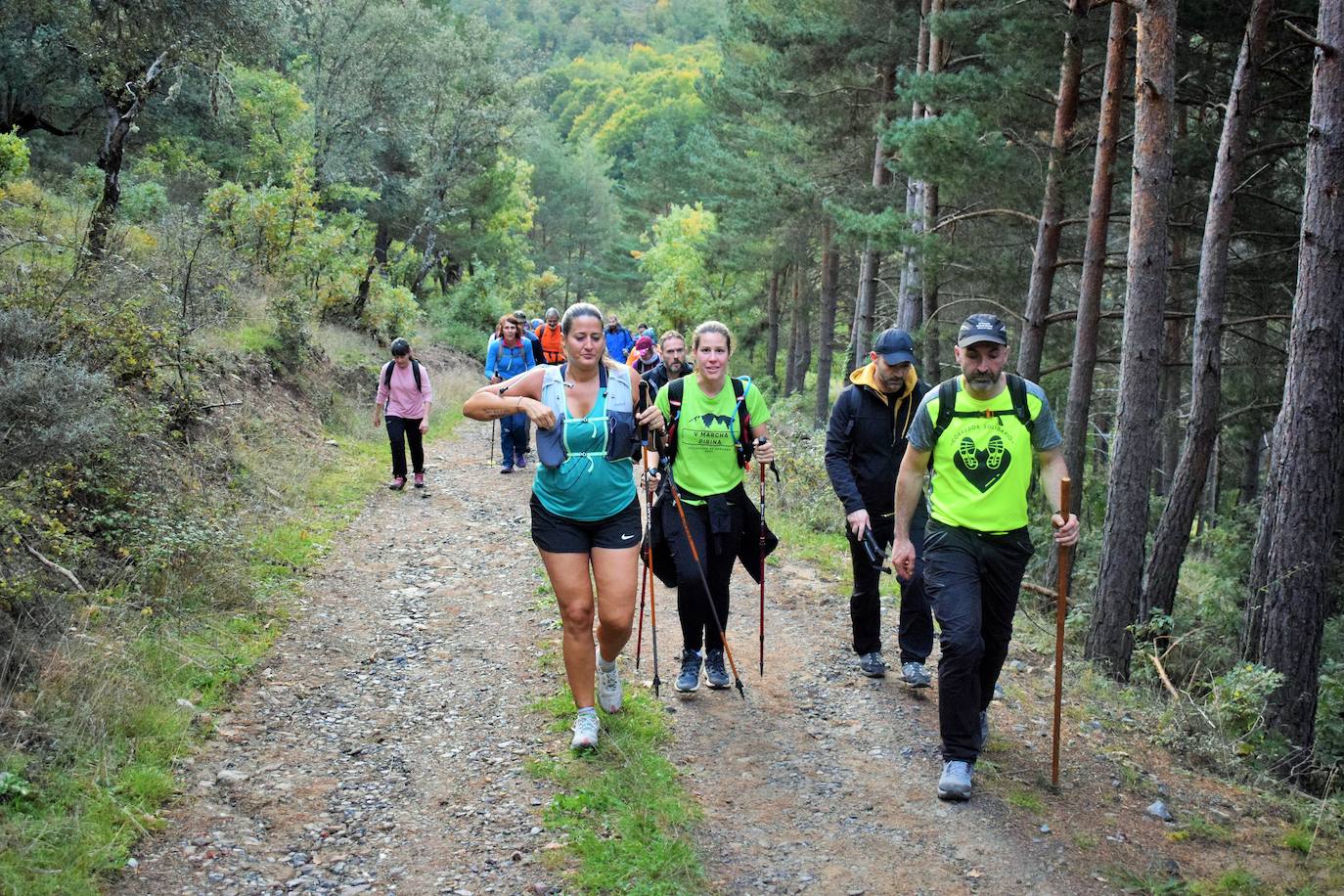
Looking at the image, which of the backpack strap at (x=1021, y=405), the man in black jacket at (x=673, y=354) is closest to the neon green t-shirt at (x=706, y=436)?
the backpack strap at (x=1021, y=405)

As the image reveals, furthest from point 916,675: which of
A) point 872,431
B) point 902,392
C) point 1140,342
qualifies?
point 1140,342

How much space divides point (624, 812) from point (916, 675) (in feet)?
7.89

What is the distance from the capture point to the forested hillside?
616 cm

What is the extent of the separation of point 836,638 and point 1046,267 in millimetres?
7869

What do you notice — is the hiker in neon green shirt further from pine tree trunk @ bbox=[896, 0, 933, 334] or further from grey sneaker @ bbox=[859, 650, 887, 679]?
pine tree trunk @ bbox=[896, 0, 933, 334]

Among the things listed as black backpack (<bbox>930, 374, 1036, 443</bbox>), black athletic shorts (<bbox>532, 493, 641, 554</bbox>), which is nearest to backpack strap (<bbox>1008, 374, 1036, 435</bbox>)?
black backpack (<bbox>930, 374, 1036, 443</bbox>)

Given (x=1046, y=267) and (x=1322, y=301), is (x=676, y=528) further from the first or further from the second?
(x=1046, y=267)

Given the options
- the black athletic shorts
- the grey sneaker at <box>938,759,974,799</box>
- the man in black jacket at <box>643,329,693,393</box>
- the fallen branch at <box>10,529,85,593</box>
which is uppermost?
the man in black jacket at <box>643,329,693,393</box>

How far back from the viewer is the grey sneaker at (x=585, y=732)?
5.19 meters

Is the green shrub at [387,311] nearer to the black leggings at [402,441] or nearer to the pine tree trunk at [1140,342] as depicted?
the black leggings at [402,441]

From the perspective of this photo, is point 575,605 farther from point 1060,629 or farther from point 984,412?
point 1060,629

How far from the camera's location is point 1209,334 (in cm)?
989

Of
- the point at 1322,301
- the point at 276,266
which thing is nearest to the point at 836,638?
the point at 1322,301

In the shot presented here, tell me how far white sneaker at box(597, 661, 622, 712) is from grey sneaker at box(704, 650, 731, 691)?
79 centimetres
